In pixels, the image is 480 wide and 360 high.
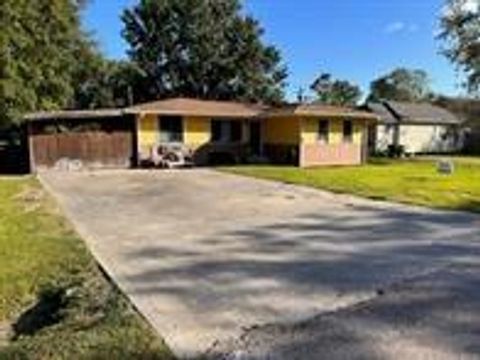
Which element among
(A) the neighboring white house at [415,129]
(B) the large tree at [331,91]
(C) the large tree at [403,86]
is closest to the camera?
(A) the neighboring white house at [415,129]

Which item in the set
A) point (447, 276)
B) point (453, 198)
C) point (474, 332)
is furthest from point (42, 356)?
point (453, 198)

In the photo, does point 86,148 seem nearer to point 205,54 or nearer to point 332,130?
point 332,130

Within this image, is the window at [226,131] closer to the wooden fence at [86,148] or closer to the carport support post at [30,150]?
the wooden fence at [86,148]

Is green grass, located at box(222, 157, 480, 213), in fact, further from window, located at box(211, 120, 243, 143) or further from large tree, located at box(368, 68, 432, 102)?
large tree, located at box(368, 68, 432, 102)

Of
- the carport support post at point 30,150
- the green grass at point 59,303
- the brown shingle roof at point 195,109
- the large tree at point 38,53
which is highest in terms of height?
the large tree at point 38,53

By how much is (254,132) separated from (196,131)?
3.25m

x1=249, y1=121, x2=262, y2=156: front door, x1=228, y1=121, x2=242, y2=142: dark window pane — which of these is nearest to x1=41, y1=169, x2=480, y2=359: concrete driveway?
x1=228, y1=121, x2=242, y2=142: dark window pane

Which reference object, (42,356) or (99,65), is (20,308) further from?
(99,65)

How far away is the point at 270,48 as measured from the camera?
4819 cm

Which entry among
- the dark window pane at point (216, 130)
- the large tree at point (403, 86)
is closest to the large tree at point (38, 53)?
the dark window pane at point (216, 130)

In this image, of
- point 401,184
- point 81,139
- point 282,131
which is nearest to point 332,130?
point 282,131

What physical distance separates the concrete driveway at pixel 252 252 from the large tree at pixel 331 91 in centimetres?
4657

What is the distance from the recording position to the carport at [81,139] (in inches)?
1030

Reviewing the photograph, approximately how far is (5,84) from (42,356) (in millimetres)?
22312
